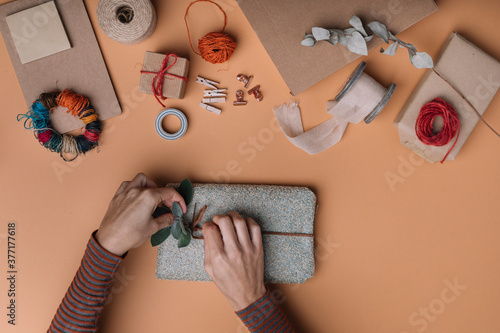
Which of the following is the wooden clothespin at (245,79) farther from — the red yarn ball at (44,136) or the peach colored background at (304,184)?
the red yarn ball at (44,136)

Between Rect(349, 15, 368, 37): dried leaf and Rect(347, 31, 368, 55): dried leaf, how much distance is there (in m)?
0.02

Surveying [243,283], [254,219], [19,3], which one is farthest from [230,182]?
[19,3]

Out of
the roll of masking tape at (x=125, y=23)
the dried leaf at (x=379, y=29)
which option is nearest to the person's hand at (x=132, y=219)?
the roll of masking tape at (x=125, y=23)

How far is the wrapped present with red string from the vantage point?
1.13 metres

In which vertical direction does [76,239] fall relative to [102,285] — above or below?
above

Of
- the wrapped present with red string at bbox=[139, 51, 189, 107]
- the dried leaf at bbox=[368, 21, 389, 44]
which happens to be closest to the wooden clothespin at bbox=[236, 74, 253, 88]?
the wrapped present with red string at bbox=[139, 51, 189, 107]

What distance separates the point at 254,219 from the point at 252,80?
47 cm

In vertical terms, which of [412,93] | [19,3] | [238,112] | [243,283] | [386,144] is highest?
[19,3]

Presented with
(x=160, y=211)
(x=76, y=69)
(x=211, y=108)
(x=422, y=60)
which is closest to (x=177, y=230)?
(x=160, y=211)

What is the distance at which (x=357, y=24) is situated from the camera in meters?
1.02

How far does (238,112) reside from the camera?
1191 millimetres

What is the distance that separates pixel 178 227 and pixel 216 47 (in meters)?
0.58

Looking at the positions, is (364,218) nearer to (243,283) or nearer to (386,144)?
(386,144)

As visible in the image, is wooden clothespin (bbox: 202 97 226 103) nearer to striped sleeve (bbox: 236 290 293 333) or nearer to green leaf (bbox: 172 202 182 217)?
green leaf (bbox: 172 202 182 217)
